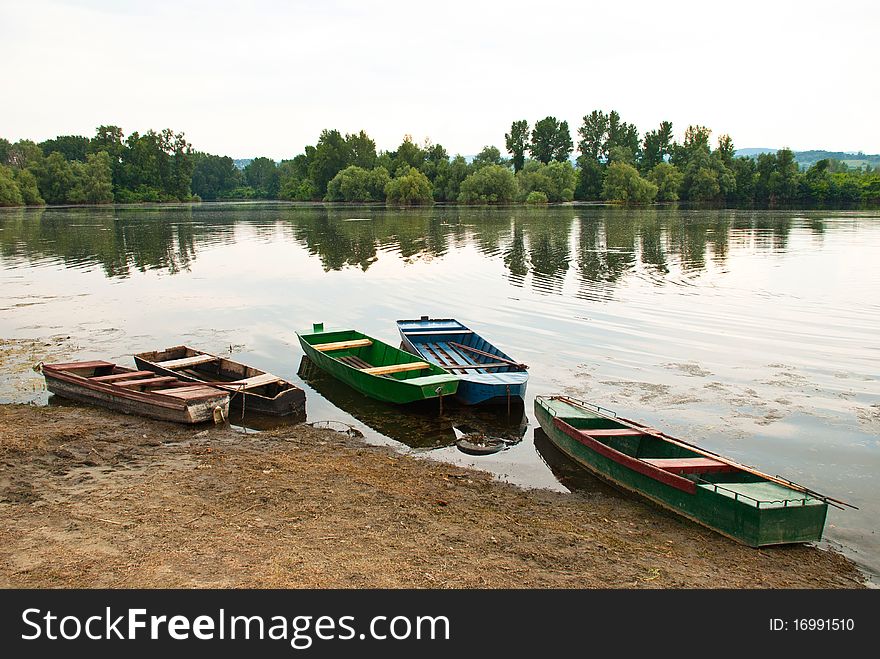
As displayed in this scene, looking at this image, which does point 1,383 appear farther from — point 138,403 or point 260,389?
point 260,389

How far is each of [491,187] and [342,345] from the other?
12039cm

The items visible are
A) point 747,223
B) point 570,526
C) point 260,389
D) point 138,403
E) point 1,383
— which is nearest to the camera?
point 570,526

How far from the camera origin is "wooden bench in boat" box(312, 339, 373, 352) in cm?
1879

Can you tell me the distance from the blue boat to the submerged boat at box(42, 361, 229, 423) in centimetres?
571

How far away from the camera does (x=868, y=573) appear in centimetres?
919

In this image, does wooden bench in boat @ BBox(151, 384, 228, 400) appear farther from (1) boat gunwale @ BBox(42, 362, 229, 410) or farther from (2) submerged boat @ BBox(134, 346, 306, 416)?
(2) submerged boat @ BBox(134, 346, 306, 416)

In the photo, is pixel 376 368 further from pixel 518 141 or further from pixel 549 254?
pixel 518 141

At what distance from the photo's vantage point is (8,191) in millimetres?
129125

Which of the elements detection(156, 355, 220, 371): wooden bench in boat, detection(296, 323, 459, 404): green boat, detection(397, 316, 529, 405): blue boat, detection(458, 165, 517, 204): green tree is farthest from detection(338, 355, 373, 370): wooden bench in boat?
detection(458, 165, 517, 204): green tree

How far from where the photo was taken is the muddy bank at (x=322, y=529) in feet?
26.6

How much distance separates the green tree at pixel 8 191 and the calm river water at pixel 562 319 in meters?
85.9

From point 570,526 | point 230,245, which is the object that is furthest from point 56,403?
point 230,245
